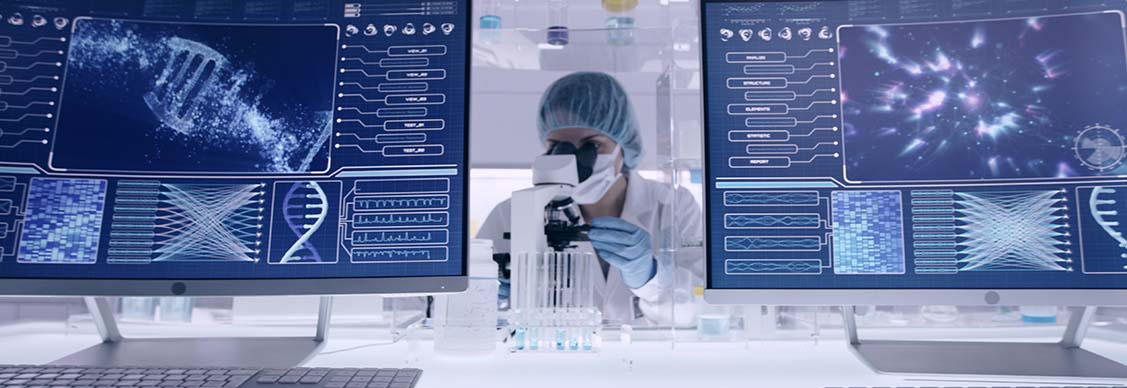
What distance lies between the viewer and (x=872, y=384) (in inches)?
31.2

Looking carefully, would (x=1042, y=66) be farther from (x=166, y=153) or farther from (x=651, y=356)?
(x=166, y=153)

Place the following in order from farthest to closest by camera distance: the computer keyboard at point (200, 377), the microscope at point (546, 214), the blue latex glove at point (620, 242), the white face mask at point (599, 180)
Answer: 1. the white face mask at point (599, 180)
2. the blue latex glove at point (620, 242)
3. the microscope at point (546, 214)
4. the computer keyboard at point (200, 377)

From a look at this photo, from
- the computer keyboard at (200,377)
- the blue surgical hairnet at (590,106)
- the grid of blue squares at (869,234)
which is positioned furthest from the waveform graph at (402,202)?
the blue surgical hairnet at (590,106)

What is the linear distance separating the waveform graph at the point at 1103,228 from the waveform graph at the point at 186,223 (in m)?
1.23

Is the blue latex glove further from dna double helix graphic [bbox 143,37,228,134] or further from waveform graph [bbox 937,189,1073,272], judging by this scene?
dna double helix graphic [bbox 143,37,228,134]

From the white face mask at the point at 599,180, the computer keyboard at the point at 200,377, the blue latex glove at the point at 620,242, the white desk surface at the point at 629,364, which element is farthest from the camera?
the white face mask at the point at 599,180

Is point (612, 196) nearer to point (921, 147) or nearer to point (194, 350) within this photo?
point (921, 147)

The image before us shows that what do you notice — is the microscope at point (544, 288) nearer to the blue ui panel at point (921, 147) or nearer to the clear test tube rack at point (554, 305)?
the clear test tube rack at point (554, 305)

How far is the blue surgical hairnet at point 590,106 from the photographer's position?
205cm

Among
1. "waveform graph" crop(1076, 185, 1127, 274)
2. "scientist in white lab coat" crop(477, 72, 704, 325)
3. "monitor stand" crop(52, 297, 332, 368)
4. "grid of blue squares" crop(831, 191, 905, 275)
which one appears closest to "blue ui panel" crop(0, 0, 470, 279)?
"monitor stand" crop(52, 297, 332, 368)

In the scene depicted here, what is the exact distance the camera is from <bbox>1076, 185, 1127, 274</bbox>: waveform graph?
90 cm

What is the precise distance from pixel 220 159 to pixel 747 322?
0.92m

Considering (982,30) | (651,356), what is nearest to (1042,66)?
(982,30)

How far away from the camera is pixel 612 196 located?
2.14 metres
